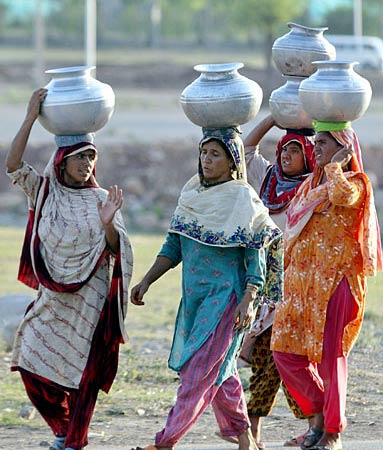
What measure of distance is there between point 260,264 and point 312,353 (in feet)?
2.08

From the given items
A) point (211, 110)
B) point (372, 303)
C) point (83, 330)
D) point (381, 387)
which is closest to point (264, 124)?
point (211, 110)

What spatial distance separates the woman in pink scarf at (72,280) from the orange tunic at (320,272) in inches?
32.1

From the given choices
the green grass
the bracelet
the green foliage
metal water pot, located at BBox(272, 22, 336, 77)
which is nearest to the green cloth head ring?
metal water pot, located at BBox(272, 22, 336, 77)

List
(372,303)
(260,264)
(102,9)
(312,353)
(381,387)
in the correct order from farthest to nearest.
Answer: (102,9) < (372,303) < (381,387) < (312,353) < (260,264)

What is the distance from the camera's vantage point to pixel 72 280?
225 inches

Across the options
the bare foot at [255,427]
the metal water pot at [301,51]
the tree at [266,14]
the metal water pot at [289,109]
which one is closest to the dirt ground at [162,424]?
the bare foot at [255,427]

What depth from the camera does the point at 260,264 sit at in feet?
17.8

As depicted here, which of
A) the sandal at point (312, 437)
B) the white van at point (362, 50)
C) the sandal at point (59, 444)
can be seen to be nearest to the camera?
the sandal at point (59, 444)

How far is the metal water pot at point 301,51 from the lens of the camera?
6285 mm

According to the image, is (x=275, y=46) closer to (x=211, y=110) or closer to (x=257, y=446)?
(x=211, y=110)

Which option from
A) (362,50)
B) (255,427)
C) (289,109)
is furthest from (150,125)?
(255,427)

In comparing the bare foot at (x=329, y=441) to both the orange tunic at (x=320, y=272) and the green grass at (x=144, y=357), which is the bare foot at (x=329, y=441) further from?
the green grass at (x=144, y=357)

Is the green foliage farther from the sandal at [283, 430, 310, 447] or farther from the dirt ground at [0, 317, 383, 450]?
the sandal at [283, 430, 310, 447]

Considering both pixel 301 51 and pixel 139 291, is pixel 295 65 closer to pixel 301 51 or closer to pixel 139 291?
pixel 301 51
